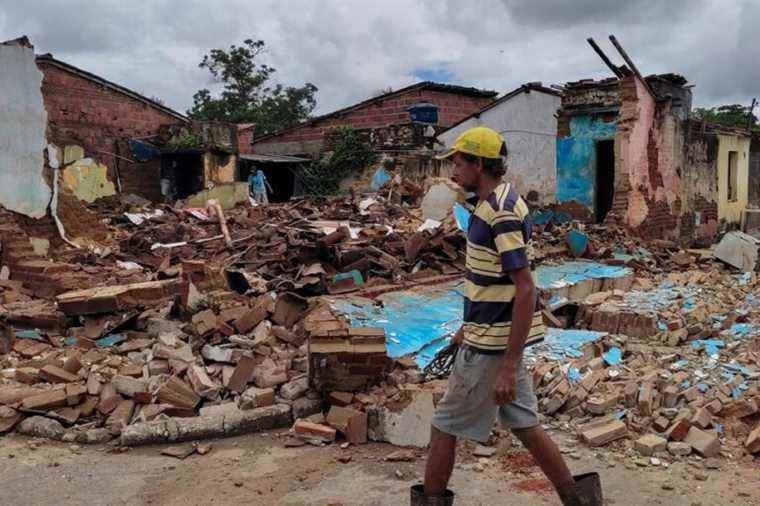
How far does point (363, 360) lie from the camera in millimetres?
5180

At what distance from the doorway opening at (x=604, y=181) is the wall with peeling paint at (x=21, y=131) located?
38.1 ft

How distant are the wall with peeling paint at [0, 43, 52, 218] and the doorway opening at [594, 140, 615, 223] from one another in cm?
1161

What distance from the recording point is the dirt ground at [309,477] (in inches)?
154

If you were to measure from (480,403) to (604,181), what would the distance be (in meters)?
14.2

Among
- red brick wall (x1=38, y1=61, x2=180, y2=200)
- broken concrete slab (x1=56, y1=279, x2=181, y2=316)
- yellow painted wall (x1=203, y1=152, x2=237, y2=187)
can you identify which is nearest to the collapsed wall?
broken concrete slab (x1=56, y1=279, x2=181, y2=316)

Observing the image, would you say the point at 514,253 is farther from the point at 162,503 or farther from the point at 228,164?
the point at 228,164

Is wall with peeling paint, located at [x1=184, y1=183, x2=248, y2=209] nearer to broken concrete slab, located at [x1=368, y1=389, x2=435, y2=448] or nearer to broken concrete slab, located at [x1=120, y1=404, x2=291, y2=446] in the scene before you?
broken concrete slab, located at [x1=120, y1=404, x2=291, y2=446]

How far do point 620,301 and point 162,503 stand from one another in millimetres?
6258

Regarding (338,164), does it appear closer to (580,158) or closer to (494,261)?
(580,158)

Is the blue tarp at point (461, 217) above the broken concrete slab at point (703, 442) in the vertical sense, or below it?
above

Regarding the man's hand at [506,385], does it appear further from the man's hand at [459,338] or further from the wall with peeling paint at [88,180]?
the wall with peeling paint at [88,180]

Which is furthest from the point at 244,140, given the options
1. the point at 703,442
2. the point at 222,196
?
the point at 703,442

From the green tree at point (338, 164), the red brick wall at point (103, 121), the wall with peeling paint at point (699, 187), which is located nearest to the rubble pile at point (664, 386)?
the wall with peeling paint at point (699, 187)

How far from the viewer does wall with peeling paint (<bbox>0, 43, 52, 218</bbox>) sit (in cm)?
824
